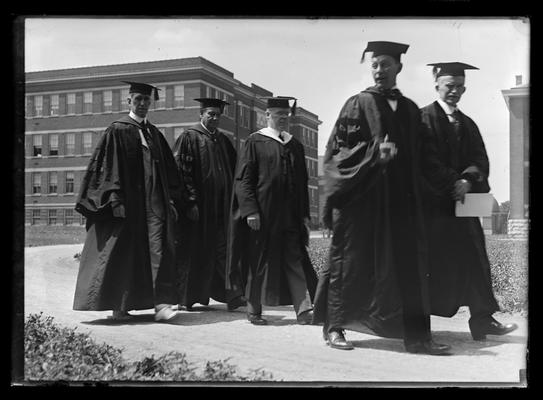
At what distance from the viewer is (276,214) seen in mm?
7152

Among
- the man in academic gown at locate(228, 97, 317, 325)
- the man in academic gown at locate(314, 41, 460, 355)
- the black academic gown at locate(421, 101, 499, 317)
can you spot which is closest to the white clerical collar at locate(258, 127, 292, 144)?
the man in academic gown at locate(228, 97, 317, 325)

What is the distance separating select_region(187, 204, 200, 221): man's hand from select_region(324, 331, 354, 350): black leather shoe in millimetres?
2103

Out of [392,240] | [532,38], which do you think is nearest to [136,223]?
[392,240]

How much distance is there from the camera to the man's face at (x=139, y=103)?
285 inches

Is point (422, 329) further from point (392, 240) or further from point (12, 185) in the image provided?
point (12, 185)

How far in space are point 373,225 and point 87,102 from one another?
3294 millimetres

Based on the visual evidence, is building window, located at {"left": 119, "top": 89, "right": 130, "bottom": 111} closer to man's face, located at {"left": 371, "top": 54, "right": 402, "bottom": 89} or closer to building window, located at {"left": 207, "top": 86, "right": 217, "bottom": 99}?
building window, located at {"left": 207, "top": 86, "right": 217, "bottom": 99}

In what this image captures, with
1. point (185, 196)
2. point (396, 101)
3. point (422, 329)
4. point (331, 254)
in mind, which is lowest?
point (422, 329)

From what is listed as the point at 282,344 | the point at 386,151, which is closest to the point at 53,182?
the point at 282,344

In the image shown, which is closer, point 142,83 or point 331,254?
point 331,254

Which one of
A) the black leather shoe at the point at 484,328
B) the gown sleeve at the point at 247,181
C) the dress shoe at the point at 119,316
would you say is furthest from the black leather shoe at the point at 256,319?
the black leather shoe at the point at 484,328

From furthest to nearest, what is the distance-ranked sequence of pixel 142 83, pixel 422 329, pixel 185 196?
pixel 185 196 < pixel 142 83 < pixel 422 329

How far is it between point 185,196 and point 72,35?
2100 millimetres

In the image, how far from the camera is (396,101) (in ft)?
21.7
